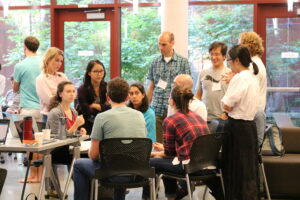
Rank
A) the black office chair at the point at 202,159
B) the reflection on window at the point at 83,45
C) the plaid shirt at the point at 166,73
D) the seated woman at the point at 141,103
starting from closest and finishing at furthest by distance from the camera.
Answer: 1. the black office chair at the point at 202,159
2. the seated woman at the point at 141,103
3. the plaid shirt at the point at 166,73
4. the reflection on window at the point at 83,45

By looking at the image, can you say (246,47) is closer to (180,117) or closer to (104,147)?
(180,117)

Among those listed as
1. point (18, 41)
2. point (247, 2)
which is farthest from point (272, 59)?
point (18, 41)

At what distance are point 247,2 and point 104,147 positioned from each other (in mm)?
5101

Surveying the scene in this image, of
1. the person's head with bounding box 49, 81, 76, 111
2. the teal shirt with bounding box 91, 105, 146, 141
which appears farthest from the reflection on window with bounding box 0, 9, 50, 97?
the teal shirt with bounding box 91, 105, 146, 141

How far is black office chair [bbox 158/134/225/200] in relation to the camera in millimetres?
4602

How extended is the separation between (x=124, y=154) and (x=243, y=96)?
1281mm

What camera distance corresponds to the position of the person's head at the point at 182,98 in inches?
188

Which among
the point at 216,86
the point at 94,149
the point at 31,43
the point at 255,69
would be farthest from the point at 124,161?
the point at 31,43

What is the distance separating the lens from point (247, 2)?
8633 mm

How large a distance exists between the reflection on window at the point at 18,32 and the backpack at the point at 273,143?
4938mm

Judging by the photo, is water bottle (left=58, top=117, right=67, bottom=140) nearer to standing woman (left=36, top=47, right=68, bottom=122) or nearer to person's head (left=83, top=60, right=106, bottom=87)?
standing woman (left=36, top=47, right=68, bottom=122)

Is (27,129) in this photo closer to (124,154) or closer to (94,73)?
(124,154)

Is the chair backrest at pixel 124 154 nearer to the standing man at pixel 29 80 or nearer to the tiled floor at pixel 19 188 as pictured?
the tiled floor at pixel 19 188

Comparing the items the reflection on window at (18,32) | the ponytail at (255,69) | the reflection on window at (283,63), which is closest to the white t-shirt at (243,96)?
the ponytail at (255,69)
